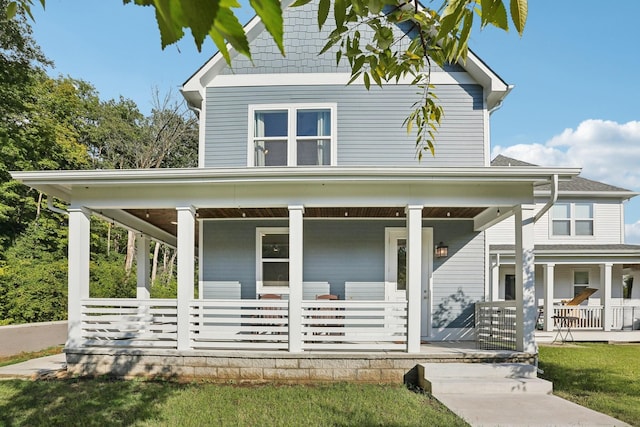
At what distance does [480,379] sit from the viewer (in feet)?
19.8

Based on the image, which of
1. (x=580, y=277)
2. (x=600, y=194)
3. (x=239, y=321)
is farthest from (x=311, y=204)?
(x=580, y=277)

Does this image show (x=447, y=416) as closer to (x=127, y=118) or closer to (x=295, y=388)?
(x=295, y=388)

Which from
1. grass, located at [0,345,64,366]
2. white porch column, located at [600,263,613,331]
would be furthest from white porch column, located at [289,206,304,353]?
white porch column, located at [600,263,613,331]

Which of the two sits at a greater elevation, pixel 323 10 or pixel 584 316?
pixel 323 10

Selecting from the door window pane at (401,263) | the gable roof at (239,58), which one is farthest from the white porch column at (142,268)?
the door window pane at (401,263)

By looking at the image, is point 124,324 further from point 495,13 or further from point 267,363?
point 495,13

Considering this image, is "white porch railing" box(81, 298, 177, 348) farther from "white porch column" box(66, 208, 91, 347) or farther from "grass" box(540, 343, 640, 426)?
"grass" box(540, 343, 640, 426)

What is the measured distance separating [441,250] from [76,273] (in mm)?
6537

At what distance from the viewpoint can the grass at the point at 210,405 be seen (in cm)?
458

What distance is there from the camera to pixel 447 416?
4.72 m

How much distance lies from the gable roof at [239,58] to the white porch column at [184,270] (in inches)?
133

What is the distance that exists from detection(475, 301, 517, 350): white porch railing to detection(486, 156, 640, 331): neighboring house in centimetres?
573

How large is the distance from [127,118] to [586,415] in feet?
89.7

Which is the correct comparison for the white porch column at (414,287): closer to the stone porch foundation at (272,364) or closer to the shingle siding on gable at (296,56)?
the stone porch foundation at (272,364)
